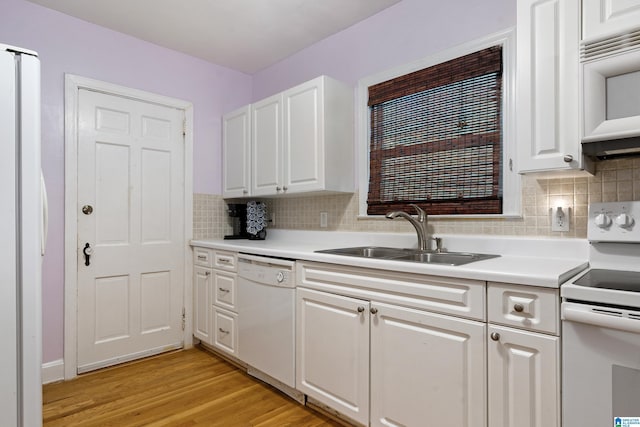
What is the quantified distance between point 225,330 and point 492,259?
6.26 feet

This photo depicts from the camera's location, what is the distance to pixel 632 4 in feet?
4.33

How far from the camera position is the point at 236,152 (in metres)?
3.26

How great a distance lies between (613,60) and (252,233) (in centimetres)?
262

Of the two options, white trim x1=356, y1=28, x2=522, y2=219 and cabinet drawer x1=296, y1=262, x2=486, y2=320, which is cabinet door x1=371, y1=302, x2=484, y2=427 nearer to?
cabinet drawer x1=296, y1=262, x2=486, y2=320

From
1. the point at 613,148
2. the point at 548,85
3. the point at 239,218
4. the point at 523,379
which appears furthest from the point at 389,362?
the point at 239,218

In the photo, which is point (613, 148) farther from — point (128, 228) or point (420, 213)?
point (128, 228)

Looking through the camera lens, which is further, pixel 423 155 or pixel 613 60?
pixel 423 155

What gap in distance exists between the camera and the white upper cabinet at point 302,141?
2525 millimetres

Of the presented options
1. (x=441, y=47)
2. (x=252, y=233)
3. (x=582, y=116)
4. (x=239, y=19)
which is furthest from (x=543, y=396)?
(x=239, y=19)

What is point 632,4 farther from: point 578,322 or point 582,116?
point 578,322

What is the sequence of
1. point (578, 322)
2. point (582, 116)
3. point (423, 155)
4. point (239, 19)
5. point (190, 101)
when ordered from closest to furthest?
point (578, 322)
point (582, 116)
point (423, 155)
point (239, 19)
point (190, 101)

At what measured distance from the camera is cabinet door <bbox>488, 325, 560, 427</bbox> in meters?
1.23

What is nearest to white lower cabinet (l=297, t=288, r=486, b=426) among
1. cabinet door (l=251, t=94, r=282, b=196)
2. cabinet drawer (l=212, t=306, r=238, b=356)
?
cabinet drawer (l=212, t=306, r=238, b=356)

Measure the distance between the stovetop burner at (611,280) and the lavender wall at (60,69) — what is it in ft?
9.79
